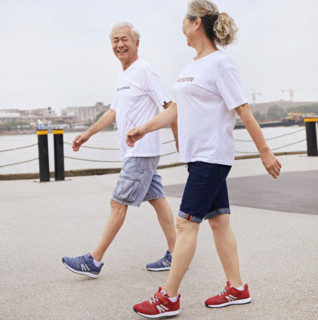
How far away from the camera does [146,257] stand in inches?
176

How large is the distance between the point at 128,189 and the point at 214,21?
1230 mm

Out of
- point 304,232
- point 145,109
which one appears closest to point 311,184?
point 304,232

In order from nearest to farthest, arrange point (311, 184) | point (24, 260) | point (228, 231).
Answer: point (228, 231), point (24, 260), point (311, 184)

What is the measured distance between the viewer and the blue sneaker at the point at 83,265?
3768mm

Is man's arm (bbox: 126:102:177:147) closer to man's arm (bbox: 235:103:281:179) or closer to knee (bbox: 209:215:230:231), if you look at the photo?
man's arm (bbox: 235:103:281:179)

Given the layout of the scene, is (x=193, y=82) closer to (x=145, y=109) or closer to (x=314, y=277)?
(x=145, y=109)

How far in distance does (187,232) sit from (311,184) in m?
6.27

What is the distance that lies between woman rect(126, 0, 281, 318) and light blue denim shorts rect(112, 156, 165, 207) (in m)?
0.76

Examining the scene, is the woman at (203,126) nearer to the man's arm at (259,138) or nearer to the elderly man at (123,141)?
the man's arm at (259,138)

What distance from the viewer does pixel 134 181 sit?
3764 mm

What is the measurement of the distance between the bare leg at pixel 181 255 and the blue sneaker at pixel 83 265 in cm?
92

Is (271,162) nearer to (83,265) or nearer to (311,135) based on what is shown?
(83,265)

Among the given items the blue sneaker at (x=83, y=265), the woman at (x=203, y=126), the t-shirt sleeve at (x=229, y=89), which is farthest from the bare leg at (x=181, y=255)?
the blue sneaker at (x=83, y=265)

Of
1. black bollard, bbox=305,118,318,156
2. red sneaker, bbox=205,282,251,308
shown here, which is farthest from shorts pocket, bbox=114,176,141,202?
black bollard, bbox=305,118,318,156
